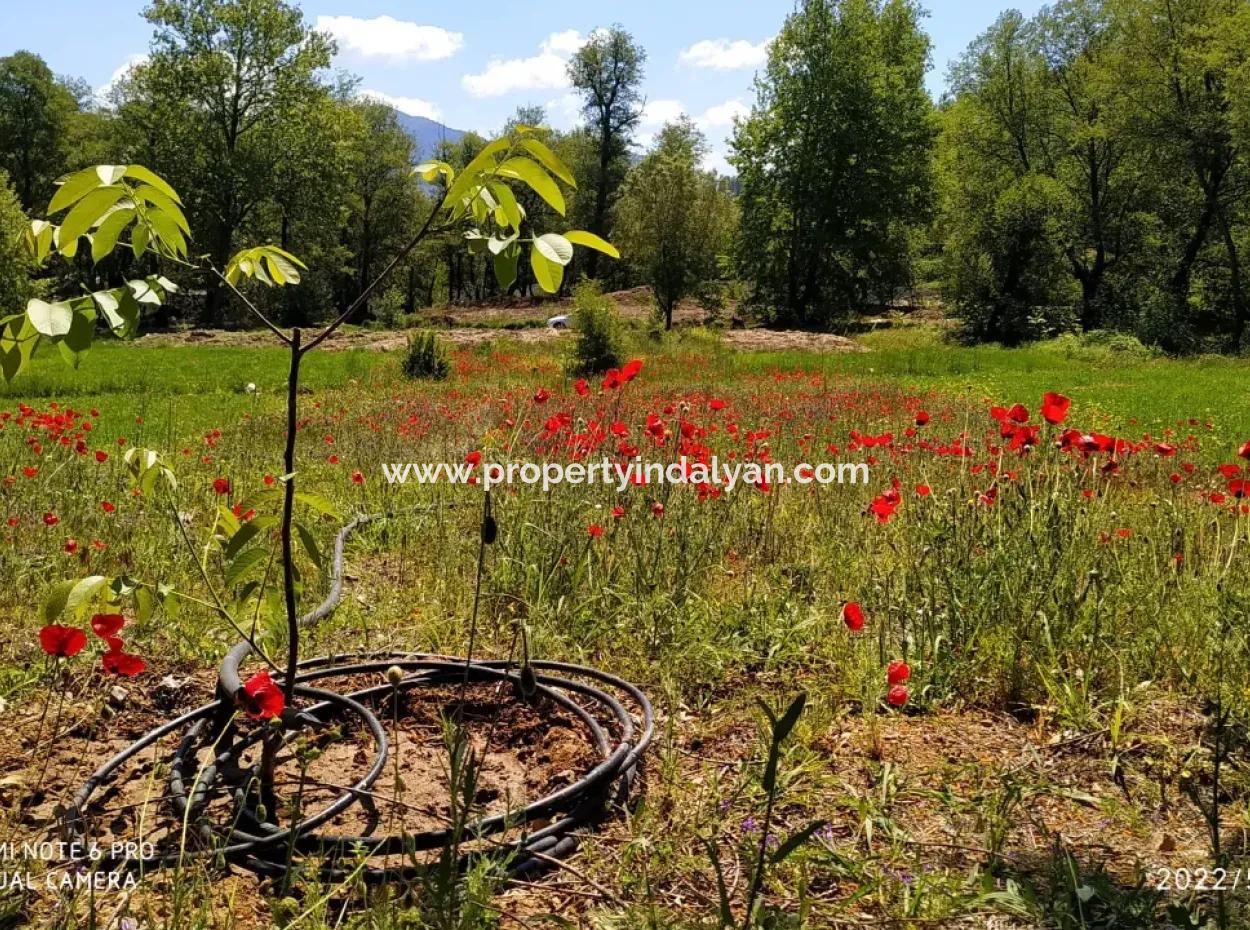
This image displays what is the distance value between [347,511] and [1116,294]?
33449 mm

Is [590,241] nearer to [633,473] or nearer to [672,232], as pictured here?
[633,473]

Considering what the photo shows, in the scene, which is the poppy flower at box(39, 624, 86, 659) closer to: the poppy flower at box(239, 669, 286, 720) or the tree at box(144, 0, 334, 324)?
the poppy flower at box(239, 669, 286, 720)

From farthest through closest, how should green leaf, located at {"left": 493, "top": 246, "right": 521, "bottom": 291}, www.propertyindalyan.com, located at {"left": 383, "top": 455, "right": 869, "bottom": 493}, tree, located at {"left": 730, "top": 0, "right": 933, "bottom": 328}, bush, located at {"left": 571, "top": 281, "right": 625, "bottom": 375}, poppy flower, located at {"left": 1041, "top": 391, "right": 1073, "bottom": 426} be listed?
tree, located at {"left": 730, "top": 0, "right": 933, "bottom": 328} → bush, located at {"left": 571, "top": 281, "right": 625, "bottom": 375} → www.propertyindalyan.com, located at {"left": 383, "top": 455, "right": 869, "bottom": 493} → poppy flower, located at {"left": 1041, "top": 391, "right": 1073, "bottom": 426} → green leaf, located at {"left": 493, "top": 246, "right": 521, "bottom": 291}

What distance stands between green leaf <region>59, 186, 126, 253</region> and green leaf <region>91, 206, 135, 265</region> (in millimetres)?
45

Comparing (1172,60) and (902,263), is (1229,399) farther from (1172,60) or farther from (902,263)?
(902,263)

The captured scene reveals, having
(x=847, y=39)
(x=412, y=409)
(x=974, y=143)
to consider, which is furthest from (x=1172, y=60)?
(x=412, y=409)

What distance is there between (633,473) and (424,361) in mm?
11414

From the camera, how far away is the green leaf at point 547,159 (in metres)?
1.38

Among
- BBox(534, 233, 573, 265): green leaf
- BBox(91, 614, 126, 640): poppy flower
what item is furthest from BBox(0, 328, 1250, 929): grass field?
BBox(534, 233, 573, 265): green leaf

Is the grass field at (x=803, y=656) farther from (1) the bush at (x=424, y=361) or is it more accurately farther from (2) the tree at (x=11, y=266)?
(2) the tree at (x=11, y=266)

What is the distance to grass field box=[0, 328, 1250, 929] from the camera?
182 cm

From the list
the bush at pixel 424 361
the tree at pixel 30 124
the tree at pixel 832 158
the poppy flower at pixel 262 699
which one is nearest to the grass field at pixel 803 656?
the poppy flower at pixel 262 699

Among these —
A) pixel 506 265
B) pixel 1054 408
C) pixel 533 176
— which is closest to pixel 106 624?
pixel 506 265

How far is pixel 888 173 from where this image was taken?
32281 mm
